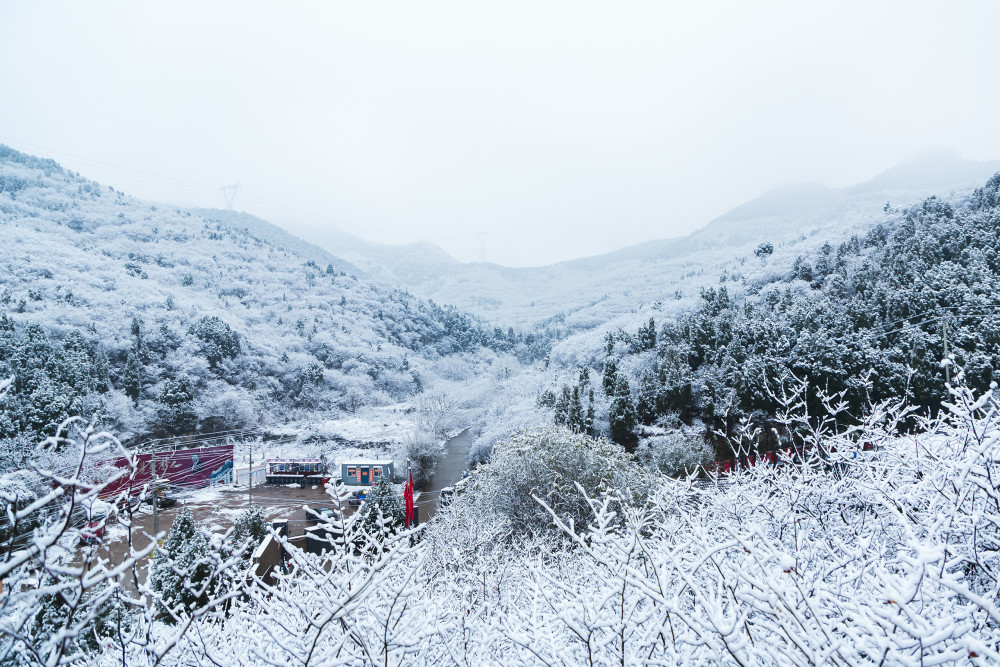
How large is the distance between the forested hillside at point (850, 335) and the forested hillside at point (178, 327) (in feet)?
82.6

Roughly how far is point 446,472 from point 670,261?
46138 mm

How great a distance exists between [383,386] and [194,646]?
138 ft

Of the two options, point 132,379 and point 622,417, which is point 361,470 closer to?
point 622,417

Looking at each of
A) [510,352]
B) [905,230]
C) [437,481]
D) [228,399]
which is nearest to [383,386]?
[228,399]

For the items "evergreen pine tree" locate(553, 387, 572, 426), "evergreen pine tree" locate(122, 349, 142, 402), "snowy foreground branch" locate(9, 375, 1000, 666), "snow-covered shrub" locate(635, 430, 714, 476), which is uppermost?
"snowy foreground branch" locate(9, 375, 1000, 666)

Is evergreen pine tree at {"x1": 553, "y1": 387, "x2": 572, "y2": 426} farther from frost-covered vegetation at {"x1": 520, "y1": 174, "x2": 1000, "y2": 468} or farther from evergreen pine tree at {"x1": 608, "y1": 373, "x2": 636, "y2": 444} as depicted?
evergreen pine tree at {"x1": 608, "y1": 373, "x2": 636, "y2": 444}

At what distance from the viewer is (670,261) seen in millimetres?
59531

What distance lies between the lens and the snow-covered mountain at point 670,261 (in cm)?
4575

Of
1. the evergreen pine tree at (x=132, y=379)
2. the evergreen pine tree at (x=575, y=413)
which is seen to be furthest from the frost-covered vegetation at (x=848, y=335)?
the evergreen pine tree at (x=132, y=379)

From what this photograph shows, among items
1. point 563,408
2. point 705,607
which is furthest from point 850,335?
point 705,607

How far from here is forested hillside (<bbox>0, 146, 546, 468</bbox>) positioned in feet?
93.4

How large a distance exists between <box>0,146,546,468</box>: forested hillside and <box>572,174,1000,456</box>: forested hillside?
2517 cm

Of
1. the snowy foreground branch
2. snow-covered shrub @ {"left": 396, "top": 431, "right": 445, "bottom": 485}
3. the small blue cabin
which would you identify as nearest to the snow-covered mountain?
snow-covered shrub @ {"left": 396, "top": 431, "right": 445, "bottom": 485}

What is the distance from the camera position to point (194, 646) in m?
2.51
